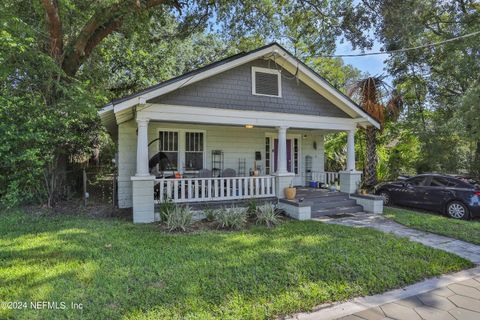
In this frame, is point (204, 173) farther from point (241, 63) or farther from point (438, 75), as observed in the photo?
point (438, 75)

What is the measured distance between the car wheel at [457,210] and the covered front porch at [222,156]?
115 inches

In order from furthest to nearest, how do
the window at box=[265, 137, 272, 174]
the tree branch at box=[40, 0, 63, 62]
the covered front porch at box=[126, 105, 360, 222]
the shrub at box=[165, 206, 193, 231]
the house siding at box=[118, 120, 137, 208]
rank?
1. the window at box=[265, 137, 272, 174]
2. the house siding at box=[118, 120, 137, 208]
3. the tree branch at box=[40, 0, 63, 62]
4. the covered front porch at box=[126, 105, 360, 222]
5. the shrub at box=[165, 206, 193, 231]

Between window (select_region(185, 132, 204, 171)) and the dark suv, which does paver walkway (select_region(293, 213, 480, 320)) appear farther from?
window (select_region(185, 132, 204, 171))

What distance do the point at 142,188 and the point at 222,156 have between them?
4.17m

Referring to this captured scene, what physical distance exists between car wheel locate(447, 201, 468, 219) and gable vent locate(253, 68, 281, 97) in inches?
262

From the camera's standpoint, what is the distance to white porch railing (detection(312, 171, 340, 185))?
1222 centimetres

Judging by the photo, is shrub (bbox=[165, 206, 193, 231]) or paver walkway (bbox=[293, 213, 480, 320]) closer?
paver walkway (bbox=[293, 213, 480, 320])

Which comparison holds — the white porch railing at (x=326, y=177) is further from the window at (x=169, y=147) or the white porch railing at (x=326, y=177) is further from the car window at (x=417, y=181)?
the window at (x=169, y=147)

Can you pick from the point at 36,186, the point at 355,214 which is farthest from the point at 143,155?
the point at 355,214

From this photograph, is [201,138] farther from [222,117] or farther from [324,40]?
[324,40]

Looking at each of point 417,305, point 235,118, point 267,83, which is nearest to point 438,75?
point 267,83

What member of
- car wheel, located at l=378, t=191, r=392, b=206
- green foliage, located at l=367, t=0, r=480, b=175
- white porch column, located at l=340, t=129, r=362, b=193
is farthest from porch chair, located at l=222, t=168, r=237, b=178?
green foliage, located at l=367, t=0, r=480, b=175

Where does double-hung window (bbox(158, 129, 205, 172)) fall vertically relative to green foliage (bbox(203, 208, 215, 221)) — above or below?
above

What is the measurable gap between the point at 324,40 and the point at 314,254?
11.3 metres
